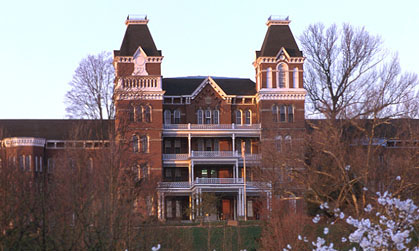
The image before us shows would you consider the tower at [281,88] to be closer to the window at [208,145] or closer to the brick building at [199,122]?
the brick building at [199,122]

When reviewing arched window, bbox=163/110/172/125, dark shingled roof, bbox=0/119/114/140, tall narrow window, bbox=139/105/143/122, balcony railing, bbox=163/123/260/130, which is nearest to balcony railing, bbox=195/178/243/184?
balcony railing, bbox=163/123/260/130

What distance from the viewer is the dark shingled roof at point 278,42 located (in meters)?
68.3

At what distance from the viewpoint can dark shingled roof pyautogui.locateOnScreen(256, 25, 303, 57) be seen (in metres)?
68.3

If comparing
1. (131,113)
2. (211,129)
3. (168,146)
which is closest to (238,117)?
(211,129)

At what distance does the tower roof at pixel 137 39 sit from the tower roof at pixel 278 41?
931cm

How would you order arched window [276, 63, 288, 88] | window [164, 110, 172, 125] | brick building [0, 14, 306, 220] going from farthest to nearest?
1. window [164, 110, 172, 125]
2. arched window [276, 63, 288, 88]
3. brick building [0, 14, 306, 220]

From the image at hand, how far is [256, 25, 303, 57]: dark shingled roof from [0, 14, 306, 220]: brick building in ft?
0.28

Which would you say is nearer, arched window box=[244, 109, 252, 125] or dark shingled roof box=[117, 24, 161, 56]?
dark shingled roof box=[117, 24, 161, 56]

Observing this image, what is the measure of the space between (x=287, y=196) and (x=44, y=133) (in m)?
28.6

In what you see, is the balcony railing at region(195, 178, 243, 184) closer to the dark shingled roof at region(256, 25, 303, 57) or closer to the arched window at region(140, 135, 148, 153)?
the arched window at region(140, 135, 148, 153)

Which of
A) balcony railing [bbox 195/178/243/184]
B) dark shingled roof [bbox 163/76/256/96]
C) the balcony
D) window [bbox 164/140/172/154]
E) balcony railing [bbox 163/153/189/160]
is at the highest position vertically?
dark shingled roof [bbox 163/76/256/96]

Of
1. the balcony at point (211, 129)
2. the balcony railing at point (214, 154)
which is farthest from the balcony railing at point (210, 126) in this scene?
the balcony railing at point (214, 154)

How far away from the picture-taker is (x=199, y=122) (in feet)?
230

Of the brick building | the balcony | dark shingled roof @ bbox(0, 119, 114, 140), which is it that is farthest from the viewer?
dark shingled roof @ bbox(0, 119, 114, 140)
